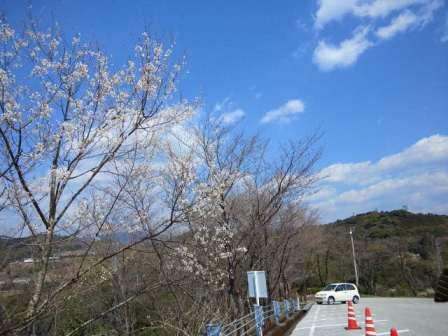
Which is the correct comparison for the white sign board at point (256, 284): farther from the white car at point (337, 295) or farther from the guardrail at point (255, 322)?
the white car at point (337, 295)

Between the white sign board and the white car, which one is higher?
the white sign board

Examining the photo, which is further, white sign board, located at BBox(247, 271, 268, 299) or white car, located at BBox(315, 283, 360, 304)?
white car, located at BBox(315, 283, 360, 304)

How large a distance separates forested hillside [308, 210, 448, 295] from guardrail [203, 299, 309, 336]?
26.9m

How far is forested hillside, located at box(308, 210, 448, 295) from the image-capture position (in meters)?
51.3

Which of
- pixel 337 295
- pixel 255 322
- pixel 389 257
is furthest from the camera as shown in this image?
pixel 389 257

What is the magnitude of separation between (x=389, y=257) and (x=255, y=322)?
48580mm

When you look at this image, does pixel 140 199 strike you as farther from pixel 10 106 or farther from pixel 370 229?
pixel 370 229

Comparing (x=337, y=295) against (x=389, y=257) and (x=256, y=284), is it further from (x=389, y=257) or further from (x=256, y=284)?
(x=256, y=284)

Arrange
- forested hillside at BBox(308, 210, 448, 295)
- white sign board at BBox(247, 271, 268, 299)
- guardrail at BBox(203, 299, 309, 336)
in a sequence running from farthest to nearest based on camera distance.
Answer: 1. forested hillside at BBox(308, 210, 448, 295)
2. white sign board at BBox(247, 271, 268, 299)
3. guardrail at BBox(203, 299, 309, 336)

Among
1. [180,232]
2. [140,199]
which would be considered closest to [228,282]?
[180,232]

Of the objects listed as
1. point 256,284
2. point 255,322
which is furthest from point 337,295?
point 256,284

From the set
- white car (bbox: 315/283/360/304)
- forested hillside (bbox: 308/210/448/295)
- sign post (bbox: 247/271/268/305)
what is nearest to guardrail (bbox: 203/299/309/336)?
sign post (bbox: 247/271/268/305)

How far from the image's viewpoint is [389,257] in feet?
186

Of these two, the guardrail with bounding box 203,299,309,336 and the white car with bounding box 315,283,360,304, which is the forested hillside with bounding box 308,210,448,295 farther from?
the guardrail with bounding box 203,299,309,336
